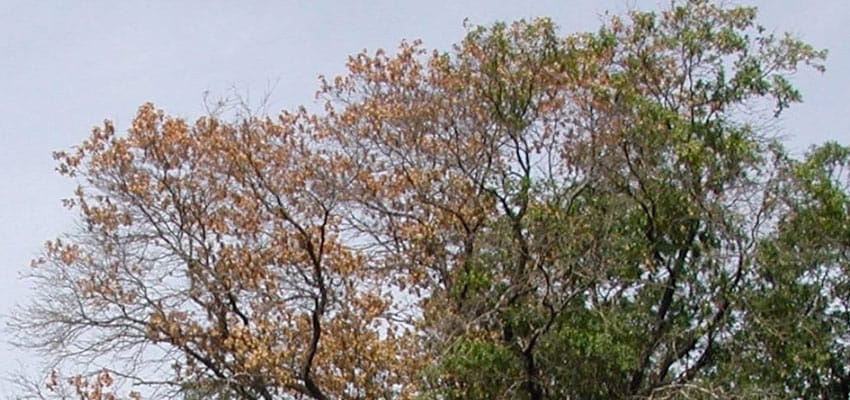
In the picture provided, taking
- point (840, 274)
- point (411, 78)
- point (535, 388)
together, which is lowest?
point (535, 388)

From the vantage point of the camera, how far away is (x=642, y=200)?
1185cm

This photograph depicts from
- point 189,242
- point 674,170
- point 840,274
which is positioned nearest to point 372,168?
point 189,242

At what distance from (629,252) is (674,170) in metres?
0.75

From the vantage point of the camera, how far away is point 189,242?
1175cm

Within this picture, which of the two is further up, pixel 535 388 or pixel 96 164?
pixel 96 164

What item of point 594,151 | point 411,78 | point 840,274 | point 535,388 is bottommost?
point 535,388

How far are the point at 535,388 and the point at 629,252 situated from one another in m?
1.41

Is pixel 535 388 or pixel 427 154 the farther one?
pixel 427 154

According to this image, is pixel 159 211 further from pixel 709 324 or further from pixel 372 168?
pixel 709 324

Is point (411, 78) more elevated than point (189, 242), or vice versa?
point (411, 78)

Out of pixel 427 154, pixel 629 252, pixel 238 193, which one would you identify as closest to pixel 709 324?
pixel 629 252

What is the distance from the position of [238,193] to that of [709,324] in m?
3.95

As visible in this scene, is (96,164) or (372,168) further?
(372,168)

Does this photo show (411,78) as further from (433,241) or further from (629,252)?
(629,252)
